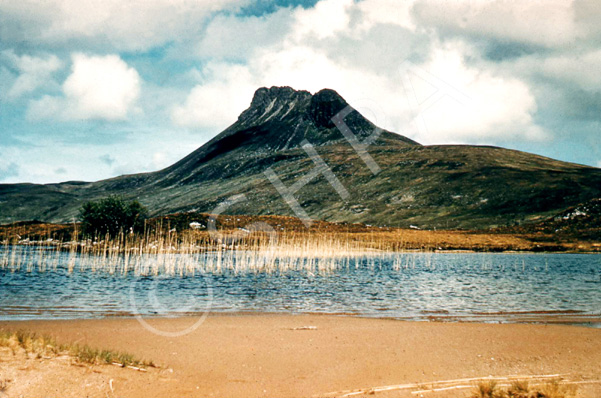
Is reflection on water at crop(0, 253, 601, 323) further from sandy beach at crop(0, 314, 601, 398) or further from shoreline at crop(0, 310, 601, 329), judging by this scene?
sandy beach at crop(0, 314, 601, 398)

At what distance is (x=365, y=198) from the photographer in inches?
6161

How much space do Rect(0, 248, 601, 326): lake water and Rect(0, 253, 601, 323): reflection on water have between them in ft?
0.14

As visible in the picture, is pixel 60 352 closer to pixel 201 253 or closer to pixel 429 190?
pixel 201 253

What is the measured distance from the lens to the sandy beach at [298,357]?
28.2 ft

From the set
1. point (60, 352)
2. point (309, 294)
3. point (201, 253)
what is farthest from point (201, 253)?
point (60, 352)

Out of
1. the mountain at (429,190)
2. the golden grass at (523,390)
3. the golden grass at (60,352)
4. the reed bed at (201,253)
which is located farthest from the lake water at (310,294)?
the mountain at (429,190)

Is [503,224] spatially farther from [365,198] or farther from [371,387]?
[371,387]

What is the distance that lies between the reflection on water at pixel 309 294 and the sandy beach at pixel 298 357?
295 centimetres

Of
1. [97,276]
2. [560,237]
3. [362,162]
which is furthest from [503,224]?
[97,276]

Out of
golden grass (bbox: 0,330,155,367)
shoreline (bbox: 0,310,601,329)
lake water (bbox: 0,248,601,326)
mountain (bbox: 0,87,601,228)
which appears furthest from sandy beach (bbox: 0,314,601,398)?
mountain (bbox: 0,87,601,228)

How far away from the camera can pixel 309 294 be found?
78.3 ft

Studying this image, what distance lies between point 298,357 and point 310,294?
12683 millimetres

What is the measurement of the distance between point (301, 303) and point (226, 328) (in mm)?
6923

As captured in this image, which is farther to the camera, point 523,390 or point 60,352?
point 60,352
